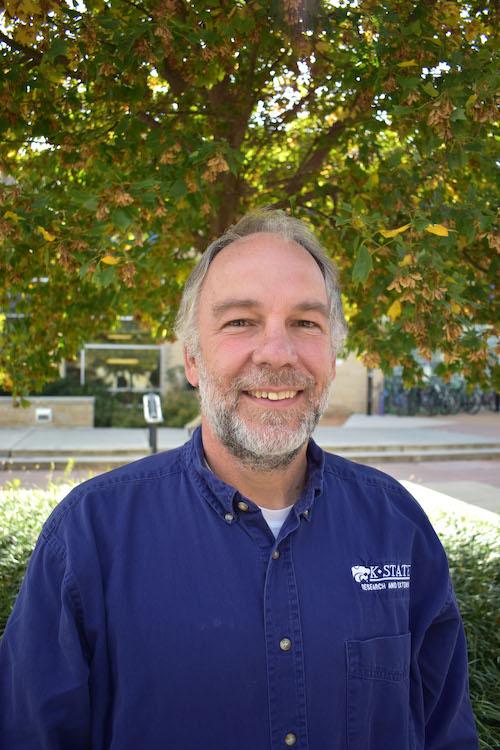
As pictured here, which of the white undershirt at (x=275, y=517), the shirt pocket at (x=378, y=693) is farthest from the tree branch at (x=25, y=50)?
the shirt pocket at (x=378, y=693)

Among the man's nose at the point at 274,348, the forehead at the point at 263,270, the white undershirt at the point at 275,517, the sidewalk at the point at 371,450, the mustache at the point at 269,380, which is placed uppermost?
the forehead at the point at 263,270

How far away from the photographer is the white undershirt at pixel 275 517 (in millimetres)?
1675

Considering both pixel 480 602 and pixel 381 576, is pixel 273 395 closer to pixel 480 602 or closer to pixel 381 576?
pixel 381 576

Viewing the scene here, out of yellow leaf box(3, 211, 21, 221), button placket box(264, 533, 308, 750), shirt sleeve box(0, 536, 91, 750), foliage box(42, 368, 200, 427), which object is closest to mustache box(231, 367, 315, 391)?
button placket box(264, 533, 308, 750)

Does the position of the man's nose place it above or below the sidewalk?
above

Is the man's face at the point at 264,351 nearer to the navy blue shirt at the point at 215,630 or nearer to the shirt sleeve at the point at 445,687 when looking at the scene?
the navy blue shirt at the point at 215,630

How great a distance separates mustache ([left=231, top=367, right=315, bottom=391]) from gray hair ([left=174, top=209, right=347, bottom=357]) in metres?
0.23

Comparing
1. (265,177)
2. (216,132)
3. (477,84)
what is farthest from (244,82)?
(477,84)

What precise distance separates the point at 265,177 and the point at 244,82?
932mm

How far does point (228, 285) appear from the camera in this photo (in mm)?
1765

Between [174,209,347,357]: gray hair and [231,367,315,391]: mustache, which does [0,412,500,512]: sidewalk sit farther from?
[231,367,315,391]: mustache

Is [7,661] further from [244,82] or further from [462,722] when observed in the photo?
[244,82]

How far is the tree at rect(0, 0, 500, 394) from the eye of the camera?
8.30ft

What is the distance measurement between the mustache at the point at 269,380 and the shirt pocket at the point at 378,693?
67cm
